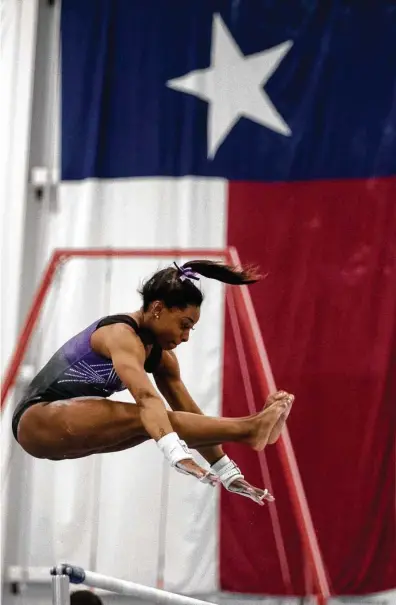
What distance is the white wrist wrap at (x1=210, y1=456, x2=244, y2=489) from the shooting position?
2.81m

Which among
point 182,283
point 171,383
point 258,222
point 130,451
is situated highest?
point 258,222

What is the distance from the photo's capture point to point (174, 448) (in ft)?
7.93

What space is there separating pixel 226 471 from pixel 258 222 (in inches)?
75.2

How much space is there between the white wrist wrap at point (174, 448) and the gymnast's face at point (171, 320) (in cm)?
37

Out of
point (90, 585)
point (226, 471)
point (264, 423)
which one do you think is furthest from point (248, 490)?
point (90, 585)

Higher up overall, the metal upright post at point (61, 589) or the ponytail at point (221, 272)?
the ponytail at point (221, 272)

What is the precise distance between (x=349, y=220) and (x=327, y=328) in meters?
0.52

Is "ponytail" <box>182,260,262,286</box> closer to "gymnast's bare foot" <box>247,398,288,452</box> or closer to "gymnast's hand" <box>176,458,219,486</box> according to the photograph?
"gymnast's bare foot" <box>247,398,288,452</box>

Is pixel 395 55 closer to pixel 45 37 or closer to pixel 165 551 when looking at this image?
pixel 45 37

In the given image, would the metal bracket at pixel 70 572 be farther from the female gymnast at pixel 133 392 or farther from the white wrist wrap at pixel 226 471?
the white wrist wrap at pixel 226 471

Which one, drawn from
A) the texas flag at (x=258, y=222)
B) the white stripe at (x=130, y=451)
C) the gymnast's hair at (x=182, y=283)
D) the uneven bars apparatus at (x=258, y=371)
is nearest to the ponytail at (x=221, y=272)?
the gymnast's hair at (x=182, y=283)

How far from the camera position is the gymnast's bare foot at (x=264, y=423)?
2.60 meters

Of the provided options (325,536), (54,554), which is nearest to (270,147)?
(325,536)

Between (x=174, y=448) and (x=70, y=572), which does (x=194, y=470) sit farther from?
(x=70, y=572)
